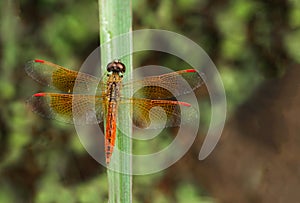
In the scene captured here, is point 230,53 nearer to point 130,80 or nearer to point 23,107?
point 130,80

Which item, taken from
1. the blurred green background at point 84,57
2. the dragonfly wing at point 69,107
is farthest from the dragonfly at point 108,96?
the blurred green background at point 84,57

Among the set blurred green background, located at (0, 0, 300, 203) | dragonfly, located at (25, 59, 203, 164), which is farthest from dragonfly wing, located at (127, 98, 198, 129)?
blurred green background, located at (0, 0, 300, 203)

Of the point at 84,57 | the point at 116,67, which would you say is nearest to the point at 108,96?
the point at 116,67

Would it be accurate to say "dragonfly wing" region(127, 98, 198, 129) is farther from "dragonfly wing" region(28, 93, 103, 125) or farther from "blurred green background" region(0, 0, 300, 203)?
"blurred green background" region(0, 0, 300, 203)

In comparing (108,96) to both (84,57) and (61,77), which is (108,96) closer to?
Result: (61,77)

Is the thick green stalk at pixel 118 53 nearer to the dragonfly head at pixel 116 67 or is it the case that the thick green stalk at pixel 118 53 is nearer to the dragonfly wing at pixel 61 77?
the dragonfly head at pixel 116 67
